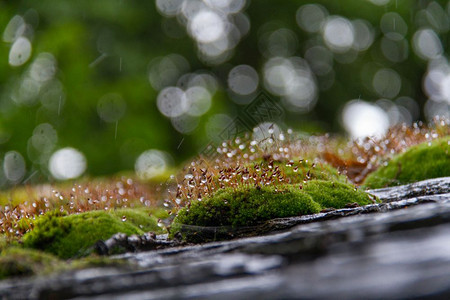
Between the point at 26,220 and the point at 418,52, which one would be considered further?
the point at 418,52

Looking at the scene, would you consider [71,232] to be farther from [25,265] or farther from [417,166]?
[417,166]

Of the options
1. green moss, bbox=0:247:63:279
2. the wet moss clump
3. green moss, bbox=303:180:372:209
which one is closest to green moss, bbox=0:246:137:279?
green moss, bbox=0:247:63:279

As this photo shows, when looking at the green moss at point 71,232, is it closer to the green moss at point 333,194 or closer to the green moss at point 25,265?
the green moss at point 25,265

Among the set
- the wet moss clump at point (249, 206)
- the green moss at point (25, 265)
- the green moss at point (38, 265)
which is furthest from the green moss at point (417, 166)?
the green moss at point (25, 265)

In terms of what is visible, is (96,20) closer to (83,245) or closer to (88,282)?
(83,245)

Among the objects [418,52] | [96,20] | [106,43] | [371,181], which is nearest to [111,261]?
[371,181]
